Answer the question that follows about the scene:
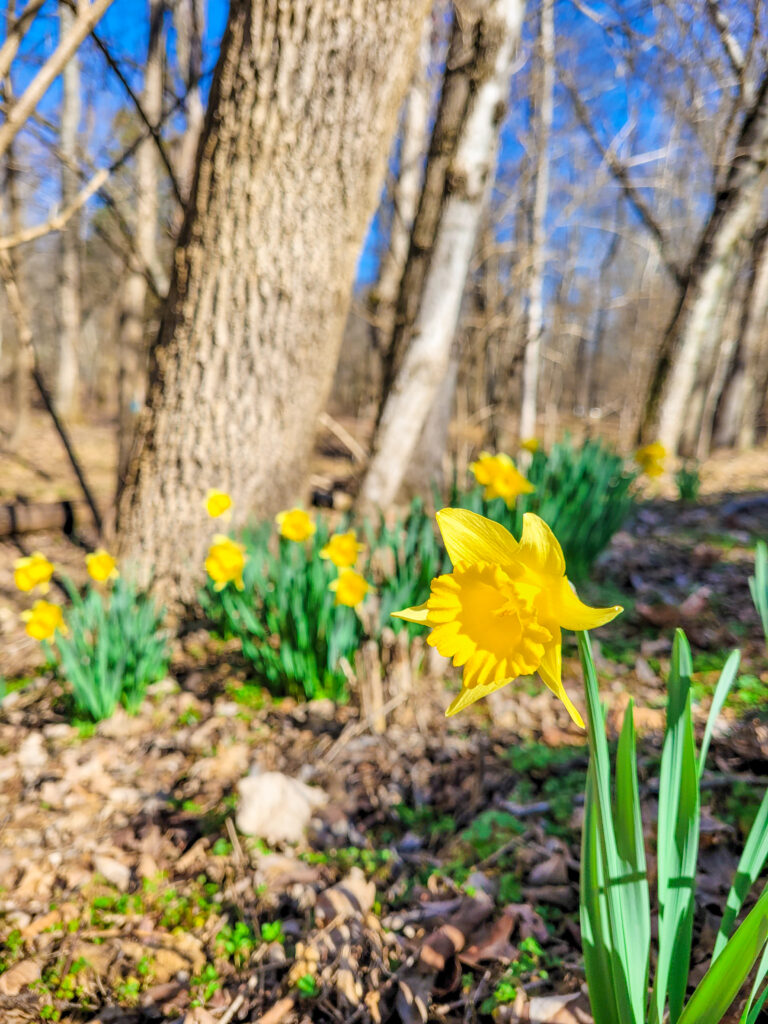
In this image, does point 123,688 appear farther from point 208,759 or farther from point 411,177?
point 411,177

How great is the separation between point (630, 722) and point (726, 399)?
1017cm

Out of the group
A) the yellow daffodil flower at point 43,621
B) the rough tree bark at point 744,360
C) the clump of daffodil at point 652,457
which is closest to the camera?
the yellow daffodil flower at point 43,621

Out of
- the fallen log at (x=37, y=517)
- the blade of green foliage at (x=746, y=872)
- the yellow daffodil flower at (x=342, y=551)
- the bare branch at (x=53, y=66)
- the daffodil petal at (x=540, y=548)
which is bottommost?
the fallen log at (x=37, y=517)

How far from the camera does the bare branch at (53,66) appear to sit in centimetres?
142

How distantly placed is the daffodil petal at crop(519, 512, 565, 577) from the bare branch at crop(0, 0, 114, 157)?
1620 mm

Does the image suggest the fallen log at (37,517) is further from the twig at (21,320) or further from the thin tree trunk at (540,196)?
the thin tree trunk at (540,196)

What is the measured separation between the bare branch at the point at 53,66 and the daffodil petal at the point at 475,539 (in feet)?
5.05

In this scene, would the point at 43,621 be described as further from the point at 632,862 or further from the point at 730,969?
the point at 730,969

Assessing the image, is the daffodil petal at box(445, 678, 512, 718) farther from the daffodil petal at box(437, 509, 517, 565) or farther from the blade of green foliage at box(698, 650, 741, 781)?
the blade of green foliage at box(698, 650, 741, 781)

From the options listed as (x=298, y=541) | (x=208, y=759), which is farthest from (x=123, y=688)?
(x=298, y=541)

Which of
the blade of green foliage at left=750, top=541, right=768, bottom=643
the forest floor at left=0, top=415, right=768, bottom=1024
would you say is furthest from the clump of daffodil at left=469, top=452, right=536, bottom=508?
the blade of green foliage at left=750, top=541, right=768, bottom=643

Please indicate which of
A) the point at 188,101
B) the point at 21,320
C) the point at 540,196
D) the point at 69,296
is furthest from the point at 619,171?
the point at 69,296

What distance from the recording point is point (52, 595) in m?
3.21

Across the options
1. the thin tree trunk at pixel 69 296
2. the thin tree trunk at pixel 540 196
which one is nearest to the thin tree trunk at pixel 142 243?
the thin tree trunk at pixel 540 196
